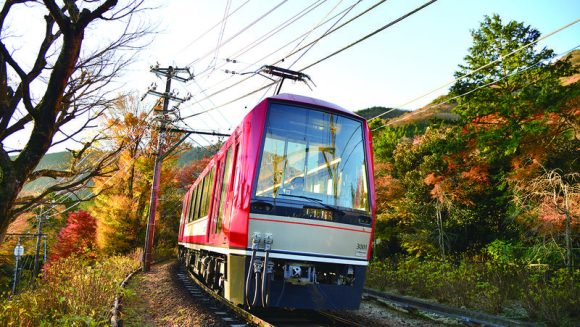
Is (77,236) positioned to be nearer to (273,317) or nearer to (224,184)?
(224,184)

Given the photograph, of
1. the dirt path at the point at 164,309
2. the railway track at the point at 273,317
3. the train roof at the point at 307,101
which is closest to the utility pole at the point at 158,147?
the dirt path at the point at 164,309

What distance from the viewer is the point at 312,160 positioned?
658 cm

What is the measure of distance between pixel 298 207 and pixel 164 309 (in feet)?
14.7

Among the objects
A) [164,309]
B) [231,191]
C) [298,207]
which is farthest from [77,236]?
[298,207]

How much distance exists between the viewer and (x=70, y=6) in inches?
202

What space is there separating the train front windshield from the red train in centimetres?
2

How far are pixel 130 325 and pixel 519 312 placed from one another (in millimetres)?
7873

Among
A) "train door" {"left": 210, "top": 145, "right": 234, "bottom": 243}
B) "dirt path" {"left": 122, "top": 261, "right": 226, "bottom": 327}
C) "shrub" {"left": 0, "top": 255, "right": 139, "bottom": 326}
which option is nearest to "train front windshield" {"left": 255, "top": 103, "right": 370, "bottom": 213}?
"train door" {"left": 210, "top": 145, "right": 234, "bottom": 243}

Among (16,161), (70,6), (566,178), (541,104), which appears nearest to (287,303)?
(16,161)

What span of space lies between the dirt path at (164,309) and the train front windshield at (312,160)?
2.69m

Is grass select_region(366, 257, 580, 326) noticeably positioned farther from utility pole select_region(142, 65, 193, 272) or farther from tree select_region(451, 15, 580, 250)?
utility pole select_region(142, 65, 193, 272)

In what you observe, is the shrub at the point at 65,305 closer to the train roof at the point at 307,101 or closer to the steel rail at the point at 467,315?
the train roof at the point at 307,101

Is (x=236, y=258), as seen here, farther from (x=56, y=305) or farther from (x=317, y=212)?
(x=56, y=305)

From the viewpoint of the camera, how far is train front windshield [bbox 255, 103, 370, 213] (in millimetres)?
6324
